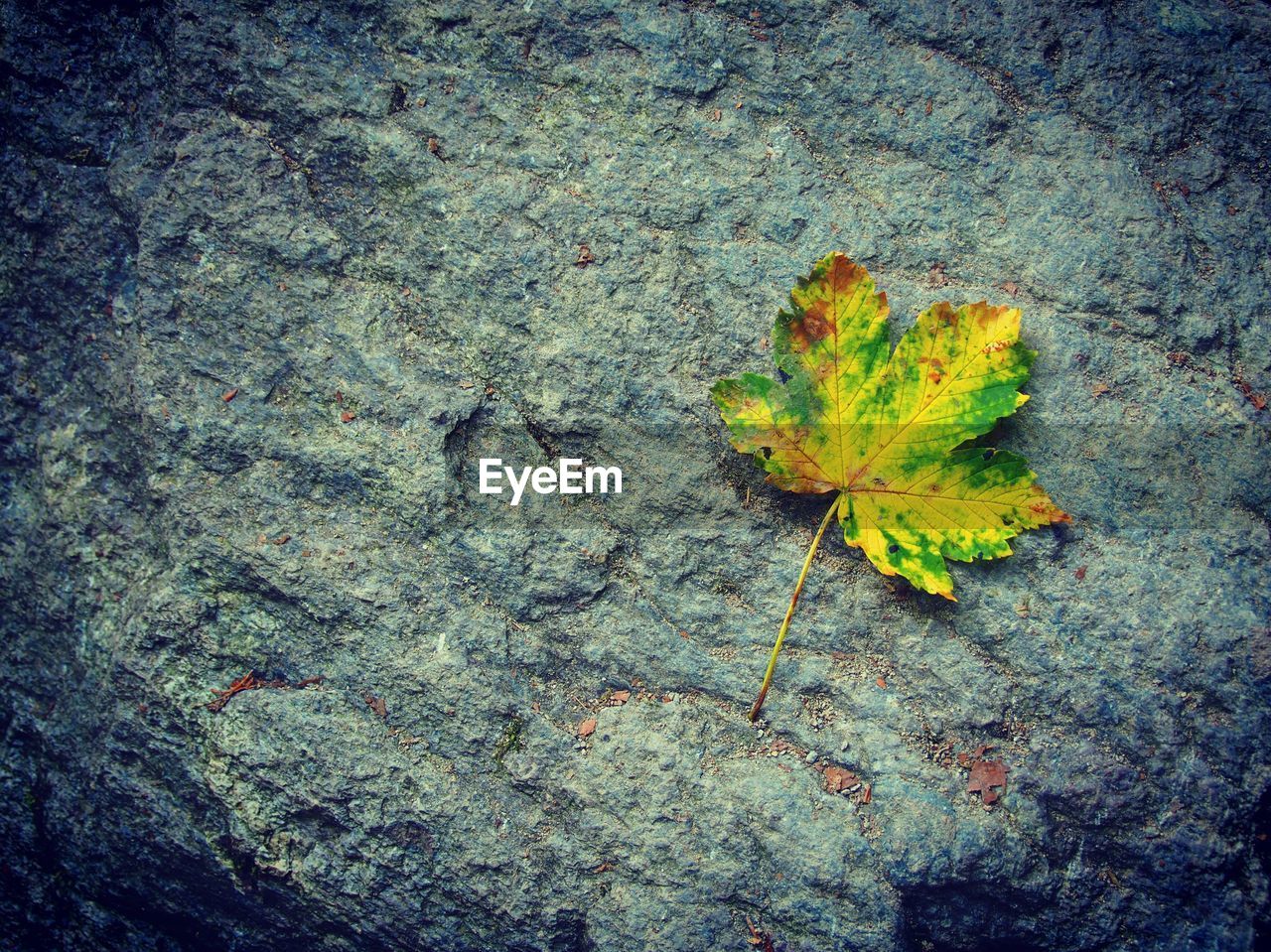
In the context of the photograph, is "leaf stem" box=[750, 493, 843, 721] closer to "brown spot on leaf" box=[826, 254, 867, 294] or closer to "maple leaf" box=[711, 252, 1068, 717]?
"maple leaf" box=[711, 252, 1068, 717]

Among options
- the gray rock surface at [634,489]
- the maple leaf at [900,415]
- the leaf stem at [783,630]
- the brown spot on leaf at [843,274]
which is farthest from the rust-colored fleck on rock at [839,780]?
the brown spot on leaf at [843,274]

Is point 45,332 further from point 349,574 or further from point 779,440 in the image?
point 779,440

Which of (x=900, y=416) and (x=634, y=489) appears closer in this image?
(x=900, y=416)

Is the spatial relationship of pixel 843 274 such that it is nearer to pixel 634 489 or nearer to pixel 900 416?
pixel 900 416

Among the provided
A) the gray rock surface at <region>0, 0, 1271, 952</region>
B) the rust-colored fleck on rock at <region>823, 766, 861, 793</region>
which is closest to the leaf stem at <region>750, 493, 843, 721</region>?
the gray rock surface at <region>0, 0, 1271, 952</region>

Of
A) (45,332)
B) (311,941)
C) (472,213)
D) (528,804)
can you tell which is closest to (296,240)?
(472,213)

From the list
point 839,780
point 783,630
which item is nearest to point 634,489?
point 783,630

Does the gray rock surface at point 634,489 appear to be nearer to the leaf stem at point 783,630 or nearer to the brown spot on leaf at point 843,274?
the leaf stem at point 783,630
